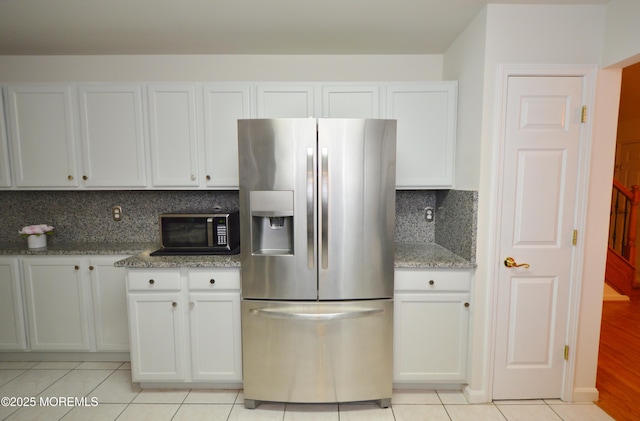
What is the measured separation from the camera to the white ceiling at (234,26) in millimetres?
1801

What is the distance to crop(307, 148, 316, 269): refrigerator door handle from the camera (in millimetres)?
1809

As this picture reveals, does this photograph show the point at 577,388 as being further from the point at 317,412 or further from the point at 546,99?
the point at 546,99

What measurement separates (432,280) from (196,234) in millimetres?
1661

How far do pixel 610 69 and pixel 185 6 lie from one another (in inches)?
100

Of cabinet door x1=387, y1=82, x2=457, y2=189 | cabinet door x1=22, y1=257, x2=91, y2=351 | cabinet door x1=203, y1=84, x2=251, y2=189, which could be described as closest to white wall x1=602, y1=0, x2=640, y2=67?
cabinet door x1=387, y1=82, x2=457, y2=189

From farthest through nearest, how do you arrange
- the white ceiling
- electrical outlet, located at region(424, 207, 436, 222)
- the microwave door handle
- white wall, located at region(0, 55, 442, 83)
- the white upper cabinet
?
electrical outlet, located at region(424, 207, 436, 222), white wall, located at region(0, 55, 442, 83), the white upper cabinet, the microwave door handle, the white ceiling

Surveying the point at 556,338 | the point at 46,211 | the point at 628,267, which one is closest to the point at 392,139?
the point at 556,338

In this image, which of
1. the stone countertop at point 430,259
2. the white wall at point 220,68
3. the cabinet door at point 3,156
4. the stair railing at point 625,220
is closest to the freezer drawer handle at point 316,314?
the stone countertop at point 430,259

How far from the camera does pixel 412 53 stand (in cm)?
248

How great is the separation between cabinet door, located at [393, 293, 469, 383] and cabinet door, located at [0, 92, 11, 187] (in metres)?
3.07

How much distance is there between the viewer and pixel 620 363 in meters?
2.42

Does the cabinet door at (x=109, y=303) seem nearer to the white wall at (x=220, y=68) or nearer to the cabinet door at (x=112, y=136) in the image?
the cabinet door at (x=112, y=136)

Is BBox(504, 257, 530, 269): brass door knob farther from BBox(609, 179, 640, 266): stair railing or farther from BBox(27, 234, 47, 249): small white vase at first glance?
BBox(27, 234, 47, 249): small white vase

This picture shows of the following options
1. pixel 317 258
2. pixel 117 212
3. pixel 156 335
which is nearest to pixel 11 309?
pixel 117 212
